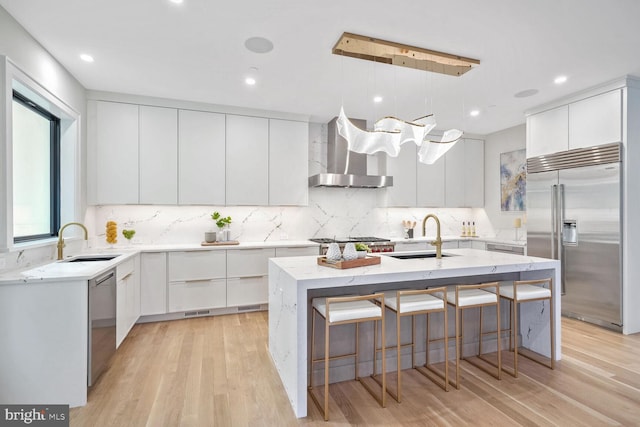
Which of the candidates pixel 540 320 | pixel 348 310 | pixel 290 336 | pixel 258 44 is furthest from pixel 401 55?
pixel 540 320

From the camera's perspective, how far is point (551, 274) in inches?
115

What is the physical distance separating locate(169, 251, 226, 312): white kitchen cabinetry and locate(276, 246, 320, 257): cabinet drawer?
2.37ft

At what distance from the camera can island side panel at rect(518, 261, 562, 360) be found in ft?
9.48

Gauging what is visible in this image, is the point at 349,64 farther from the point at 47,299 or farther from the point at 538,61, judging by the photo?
the point at 47,299

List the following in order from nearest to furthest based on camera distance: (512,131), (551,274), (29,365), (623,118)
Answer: (29,365), (551,274), (623,118), (512,131)

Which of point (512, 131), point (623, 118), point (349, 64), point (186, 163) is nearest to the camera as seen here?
point (349, 64)

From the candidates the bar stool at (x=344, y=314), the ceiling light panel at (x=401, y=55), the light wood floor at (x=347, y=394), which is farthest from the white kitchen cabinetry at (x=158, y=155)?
the bar stool at (x=344, y=314)

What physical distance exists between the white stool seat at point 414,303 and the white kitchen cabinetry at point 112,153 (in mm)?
3371

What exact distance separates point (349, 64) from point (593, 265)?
354cm

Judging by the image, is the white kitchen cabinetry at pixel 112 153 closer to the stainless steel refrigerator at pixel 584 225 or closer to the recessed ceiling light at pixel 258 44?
the recessed ceiling light at pixel 258 44

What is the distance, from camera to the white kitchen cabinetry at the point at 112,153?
3.91m

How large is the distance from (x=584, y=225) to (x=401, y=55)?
9.77 ft

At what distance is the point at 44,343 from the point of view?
217cm

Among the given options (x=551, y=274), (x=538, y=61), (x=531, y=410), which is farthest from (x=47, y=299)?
(x=538, y=61)
